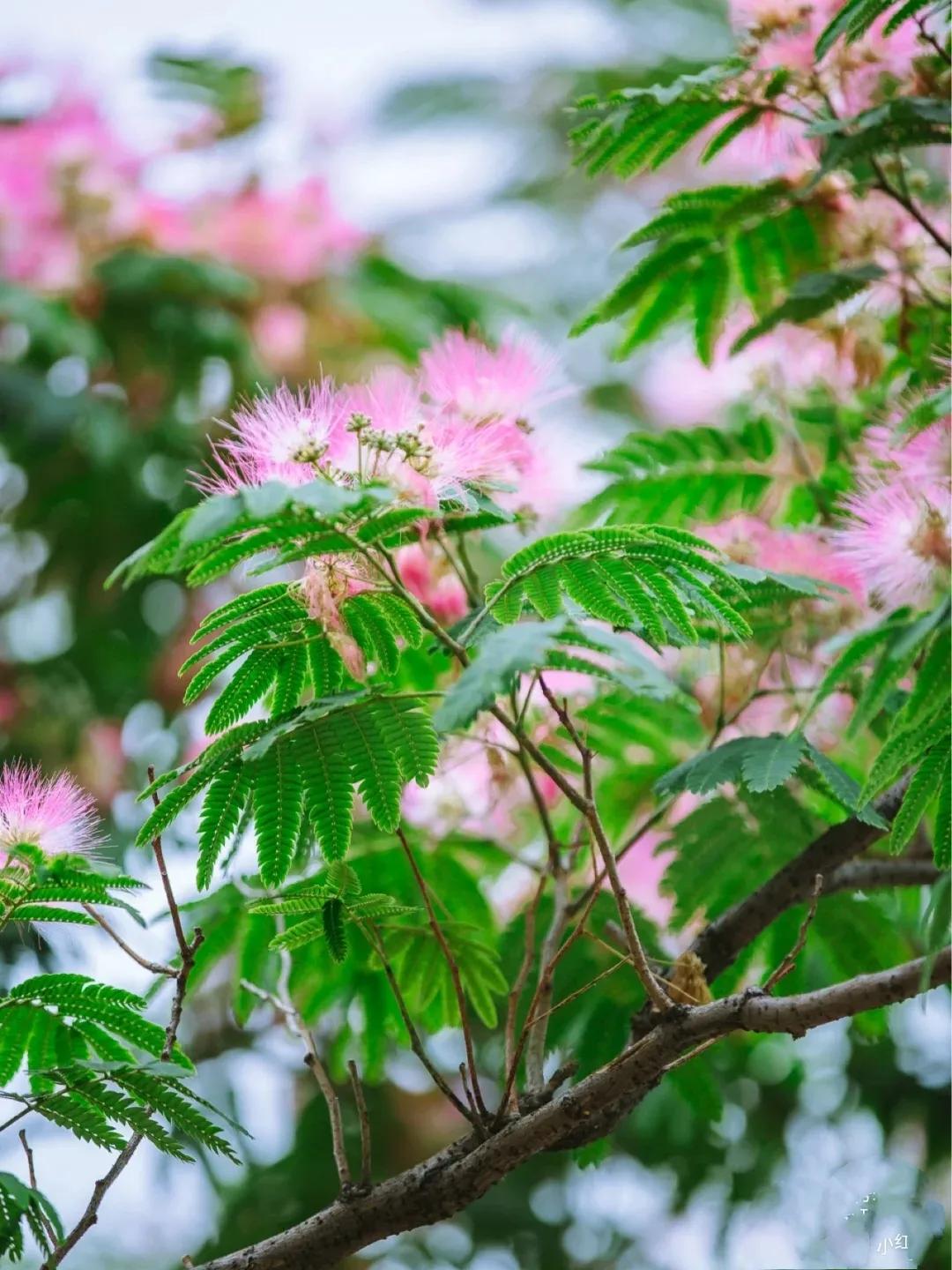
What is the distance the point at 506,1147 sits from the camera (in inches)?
41.8

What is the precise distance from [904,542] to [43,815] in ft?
2.12

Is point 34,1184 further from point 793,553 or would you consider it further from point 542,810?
point 793,553

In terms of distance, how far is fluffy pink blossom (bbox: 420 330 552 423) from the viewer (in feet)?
4.16

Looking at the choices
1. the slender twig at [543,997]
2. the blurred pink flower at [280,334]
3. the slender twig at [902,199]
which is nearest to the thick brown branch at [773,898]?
the slender twig at [543,997]

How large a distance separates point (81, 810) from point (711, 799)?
61cm

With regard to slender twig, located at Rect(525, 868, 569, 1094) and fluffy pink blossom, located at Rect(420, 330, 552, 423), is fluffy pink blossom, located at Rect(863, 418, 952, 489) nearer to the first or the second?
fluffy pink blossom, located at Rect(420, 330, 552, 423)

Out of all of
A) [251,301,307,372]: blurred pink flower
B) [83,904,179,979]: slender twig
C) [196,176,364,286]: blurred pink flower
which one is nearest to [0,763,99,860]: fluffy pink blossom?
[83,904,179,979]: slender twig

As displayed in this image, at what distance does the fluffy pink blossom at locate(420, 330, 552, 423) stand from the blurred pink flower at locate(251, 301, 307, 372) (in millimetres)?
1415

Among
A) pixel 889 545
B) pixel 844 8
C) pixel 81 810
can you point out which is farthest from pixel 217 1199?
pixel 844 8

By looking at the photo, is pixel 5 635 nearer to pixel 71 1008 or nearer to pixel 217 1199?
pixel 217 1199

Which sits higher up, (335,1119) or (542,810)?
(542,810)

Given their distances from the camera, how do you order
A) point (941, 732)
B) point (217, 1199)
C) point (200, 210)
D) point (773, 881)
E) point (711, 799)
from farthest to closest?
point (200, 210) < point (217, 1199) < point (711, 799) < point (773, 881) < point (941, 732)

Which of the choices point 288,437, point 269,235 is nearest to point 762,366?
point 288,437

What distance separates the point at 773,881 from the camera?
1.32 meters
